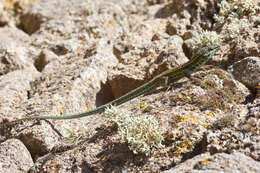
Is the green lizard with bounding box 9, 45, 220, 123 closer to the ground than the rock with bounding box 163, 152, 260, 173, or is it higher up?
higher up

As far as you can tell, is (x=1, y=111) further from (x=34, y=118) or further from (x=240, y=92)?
(x=240, y=92)

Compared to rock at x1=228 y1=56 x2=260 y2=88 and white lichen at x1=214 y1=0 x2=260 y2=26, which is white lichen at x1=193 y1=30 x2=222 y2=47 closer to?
white lichen at x1=214 y1=0 x2=260 y2=26

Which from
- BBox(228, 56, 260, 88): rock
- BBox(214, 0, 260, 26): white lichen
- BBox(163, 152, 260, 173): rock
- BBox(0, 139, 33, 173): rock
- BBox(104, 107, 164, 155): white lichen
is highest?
BBox(214, 0, 260, 26): white lichen

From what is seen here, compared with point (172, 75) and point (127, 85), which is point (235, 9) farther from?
point (127, 85)

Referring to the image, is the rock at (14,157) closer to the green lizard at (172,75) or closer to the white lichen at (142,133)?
the green lizard at (172,75)

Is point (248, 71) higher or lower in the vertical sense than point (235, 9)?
lower

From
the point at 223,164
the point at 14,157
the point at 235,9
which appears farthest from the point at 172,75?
the point at 14,157

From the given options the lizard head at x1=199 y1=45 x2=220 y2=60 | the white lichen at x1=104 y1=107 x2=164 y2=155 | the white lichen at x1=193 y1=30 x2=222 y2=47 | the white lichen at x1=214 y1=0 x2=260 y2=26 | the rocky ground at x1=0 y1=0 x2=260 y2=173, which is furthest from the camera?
the white lichen at x1=214 y1=0 x2=260 y2=26

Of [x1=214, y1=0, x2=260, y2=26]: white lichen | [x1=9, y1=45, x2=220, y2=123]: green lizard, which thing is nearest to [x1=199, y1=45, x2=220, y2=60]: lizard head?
[x1=9, y1=45, x2=220, y2=123]: green lizard

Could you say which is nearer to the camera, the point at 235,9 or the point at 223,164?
the point at 223,164
